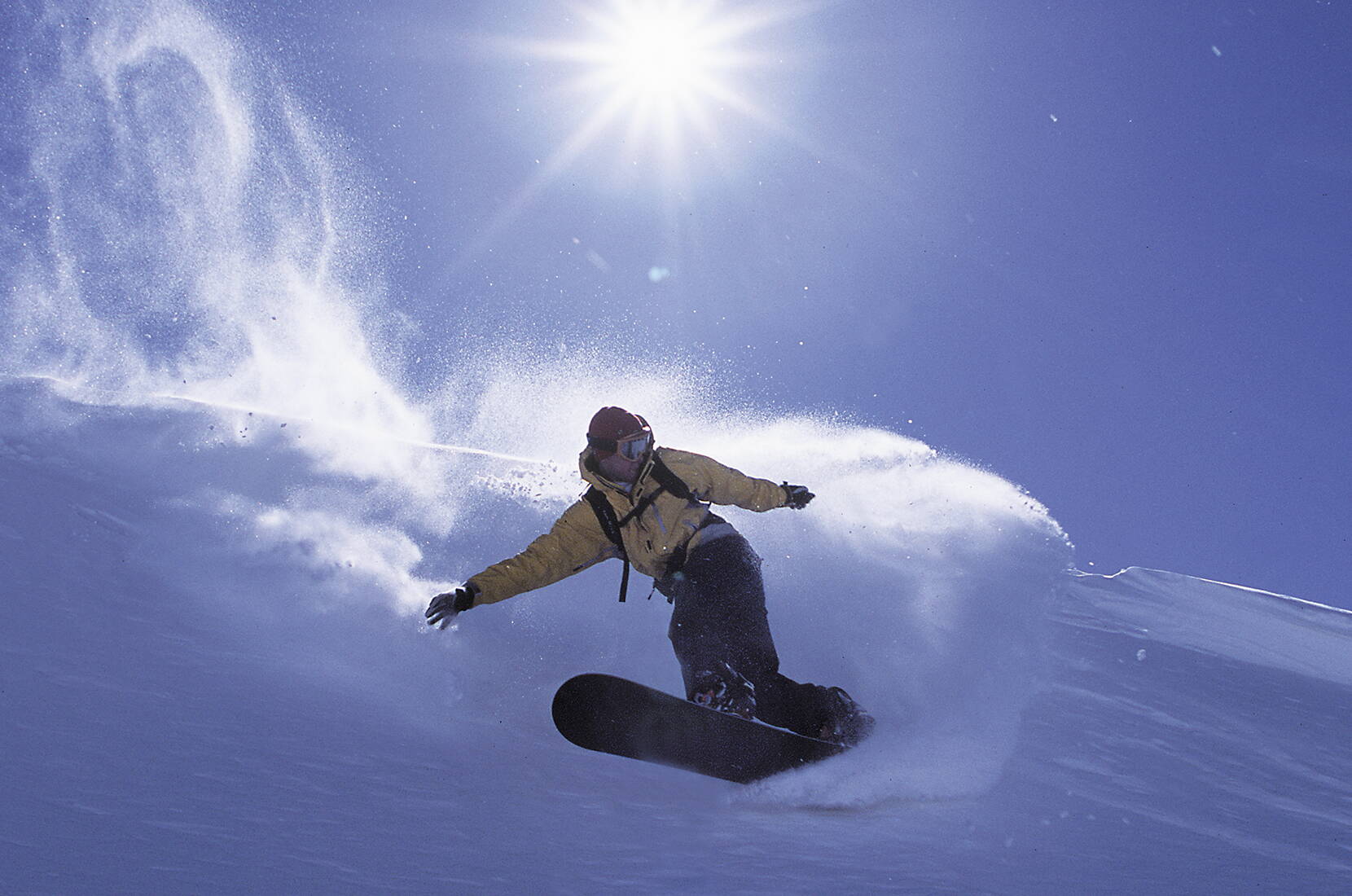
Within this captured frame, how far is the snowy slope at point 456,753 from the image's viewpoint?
224 centimetres

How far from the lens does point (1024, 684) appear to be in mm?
5715

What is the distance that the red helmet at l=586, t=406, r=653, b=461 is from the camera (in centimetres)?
420

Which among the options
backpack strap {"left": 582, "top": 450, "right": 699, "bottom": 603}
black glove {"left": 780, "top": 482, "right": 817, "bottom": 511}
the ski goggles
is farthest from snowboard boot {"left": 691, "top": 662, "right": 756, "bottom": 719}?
black glove {"left": 780, "top": 482, "right": 817, "bottom": 511}

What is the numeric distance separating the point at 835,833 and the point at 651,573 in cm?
191

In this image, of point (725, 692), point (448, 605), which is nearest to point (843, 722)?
point (725, 692)

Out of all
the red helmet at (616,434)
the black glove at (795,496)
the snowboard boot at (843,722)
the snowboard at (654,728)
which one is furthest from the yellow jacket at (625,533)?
the snowboard boot at (843,722)

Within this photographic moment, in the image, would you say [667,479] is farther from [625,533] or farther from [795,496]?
[795,496]

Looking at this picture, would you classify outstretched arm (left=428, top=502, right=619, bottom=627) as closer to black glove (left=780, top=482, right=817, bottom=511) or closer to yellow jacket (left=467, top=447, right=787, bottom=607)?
yellow jacket (left=467, top=447, right=787, bottom=607)

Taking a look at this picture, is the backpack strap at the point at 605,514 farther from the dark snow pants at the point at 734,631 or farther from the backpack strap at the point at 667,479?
the dark snow pants at the point at 734,631

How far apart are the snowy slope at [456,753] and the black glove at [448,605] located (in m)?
0.49

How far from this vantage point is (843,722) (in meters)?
4.11

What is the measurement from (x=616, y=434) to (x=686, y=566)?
89cm

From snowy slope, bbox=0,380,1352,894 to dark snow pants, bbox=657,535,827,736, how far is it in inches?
14.3

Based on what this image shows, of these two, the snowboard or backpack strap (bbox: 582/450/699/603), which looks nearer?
the snowboard
